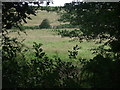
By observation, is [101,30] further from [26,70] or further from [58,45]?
[58,45]

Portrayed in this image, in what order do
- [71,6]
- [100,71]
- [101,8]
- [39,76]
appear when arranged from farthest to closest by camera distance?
1. [71,6]
2. [101,8]
3. [39,76]
4. [100,71]

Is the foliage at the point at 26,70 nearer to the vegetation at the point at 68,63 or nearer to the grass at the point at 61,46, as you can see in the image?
the vegetation at the point at 68,63

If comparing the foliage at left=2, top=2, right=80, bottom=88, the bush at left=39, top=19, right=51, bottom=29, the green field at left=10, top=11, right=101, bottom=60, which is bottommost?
the bush at left=39, top=19, right=51, bottom=29

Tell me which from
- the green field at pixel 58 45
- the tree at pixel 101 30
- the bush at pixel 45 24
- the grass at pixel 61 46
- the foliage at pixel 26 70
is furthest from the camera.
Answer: the bush at pixel 45 24

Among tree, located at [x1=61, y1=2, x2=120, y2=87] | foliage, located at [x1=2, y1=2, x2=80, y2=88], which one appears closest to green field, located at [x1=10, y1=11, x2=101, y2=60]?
foliage, located at [x1=2, y1=2, x2=80, y2=88]

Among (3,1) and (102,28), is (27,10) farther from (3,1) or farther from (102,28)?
(102,28)

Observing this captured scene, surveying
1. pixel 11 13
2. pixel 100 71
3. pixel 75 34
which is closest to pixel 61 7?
pixel 75 34

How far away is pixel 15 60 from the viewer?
4020 millimetres

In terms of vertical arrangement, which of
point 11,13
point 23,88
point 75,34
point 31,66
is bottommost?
point 23,88

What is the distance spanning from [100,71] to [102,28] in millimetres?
1055

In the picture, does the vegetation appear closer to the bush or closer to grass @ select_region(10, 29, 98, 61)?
grass @ select_region(10, 29, 98, 61)

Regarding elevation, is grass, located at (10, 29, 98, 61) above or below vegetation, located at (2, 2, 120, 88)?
below

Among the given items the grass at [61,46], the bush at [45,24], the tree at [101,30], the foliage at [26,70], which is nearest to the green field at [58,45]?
the grass at [61,46]

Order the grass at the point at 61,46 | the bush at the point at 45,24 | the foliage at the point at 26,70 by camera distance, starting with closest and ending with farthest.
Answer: the foliage at the point at 26,70 → the grass at the point at 61,46 → the bush at the point at 45,24
